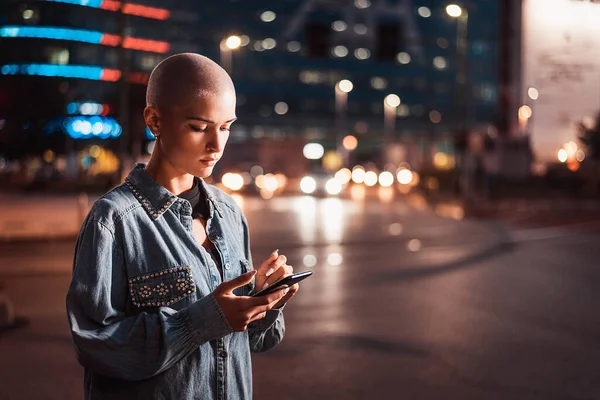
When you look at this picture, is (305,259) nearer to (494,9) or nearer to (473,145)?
(473,145)

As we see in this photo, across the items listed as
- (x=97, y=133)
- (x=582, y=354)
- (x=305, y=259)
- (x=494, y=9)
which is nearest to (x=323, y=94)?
(x=494, y=9)

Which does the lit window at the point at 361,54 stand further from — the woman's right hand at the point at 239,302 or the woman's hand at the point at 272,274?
the woman's right hand at the point at 239,302

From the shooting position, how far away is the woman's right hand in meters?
2.22

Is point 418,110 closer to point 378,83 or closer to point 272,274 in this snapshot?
point 378,83

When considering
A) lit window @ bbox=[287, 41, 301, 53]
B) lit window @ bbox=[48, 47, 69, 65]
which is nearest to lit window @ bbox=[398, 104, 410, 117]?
lit window @ bbox=[287, 41, 301, 53]

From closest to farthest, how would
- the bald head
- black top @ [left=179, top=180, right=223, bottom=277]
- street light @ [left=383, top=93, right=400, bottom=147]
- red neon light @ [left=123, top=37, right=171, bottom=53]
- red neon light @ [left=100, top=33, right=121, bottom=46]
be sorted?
the bald head, black top @ [left=179, top=180, right=223, bottom=277], red neon light @ [left=100, top=33, right=121, bottom=46], red neon light @ [left=123, top=37, right=171, bottom=53], street light @ [left=383, top=93, right=400, bottom=147]

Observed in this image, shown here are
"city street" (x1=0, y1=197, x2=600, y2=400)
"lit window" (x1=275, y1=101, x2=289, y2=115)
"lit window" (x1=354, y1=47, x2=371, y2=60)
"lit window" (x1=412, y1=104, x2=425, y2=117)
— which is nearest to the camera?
"city street" (x1=0, y1=197, x2=600, y2=400)

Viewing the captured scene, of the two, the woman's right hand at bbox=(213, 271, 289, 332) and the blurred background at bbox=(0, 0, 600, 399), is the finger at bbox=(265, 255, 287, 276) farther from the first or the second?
the blurred background at bbox=(0, 0, 600, 399)

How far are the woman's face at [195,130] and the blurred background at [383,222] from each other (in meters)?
4.92

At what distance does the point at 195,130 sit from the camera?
7.69ft

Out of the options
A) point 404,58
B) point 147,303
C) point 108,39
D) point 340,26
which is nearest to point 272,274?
point 147,303

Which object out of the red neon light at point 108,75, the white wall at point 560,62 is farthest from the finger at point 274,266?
the red neon light at point 108,75

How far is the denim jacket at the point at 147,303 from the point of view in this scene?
2203 mm

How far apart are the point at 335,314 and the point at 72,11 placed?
60996mm
